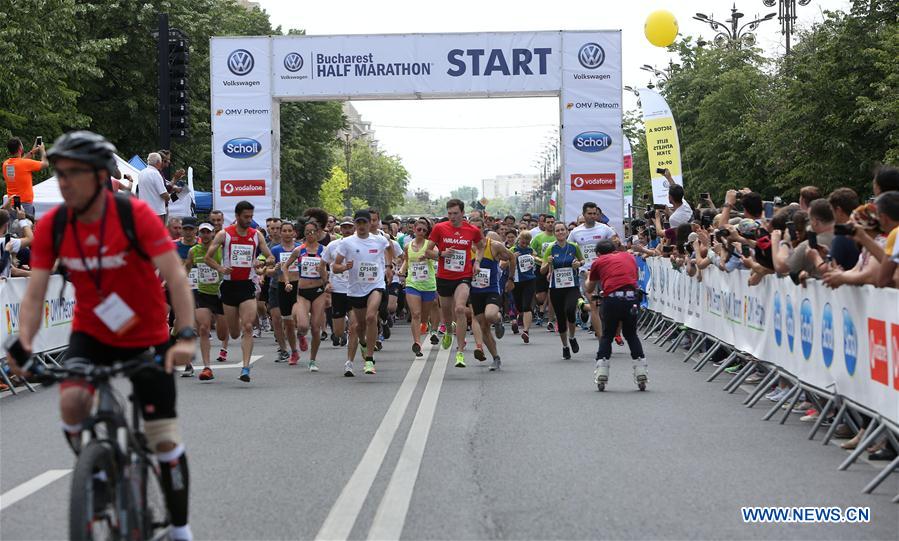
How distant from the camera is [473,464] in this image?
30.4ft

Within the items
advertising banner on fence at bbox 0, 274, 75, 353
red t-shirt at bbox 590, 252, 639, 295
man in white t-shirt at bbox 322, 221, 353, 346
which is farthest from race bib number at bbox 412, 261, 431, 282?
advertising banner on fence at bbox 0, 274, 75, 353

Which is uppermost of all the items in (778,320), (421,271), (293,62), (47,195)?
(293,62)

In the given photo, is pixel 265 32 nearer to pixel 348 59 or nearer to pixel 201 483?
pixel 348 59

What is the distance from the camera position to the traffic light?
24406 mm

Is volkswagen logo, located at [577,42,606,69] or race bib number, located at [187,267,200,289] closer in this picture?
race bib number, located at [187,267,200,289]

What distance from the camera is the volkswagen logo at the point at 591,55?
30.8 meters

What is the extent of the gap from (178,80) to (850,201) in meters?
15.8

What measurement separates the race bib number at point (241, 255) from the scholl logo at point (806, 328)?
253 inches

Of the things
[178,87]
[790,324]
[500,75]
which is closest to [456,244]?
[790,324]

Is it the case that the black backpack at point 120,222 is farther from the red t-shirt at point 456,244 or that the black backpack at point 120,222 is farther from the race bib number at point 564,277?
the race bib number at point 564,277

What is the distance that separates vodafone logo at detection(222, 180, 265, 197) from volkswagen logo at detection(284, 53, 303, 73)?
2.58 m

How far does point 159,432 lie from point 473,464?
3.63 meters

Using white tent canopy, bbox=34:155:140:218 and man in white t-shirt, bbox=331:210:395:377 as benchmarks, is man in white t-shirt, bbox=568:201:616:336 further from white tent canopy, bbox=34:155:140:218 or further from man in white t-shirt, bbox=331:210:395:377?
white tent canopy, bbox=34:155:140:218

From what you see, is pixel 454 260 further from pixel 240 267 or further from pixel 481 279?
pixel 240 267
